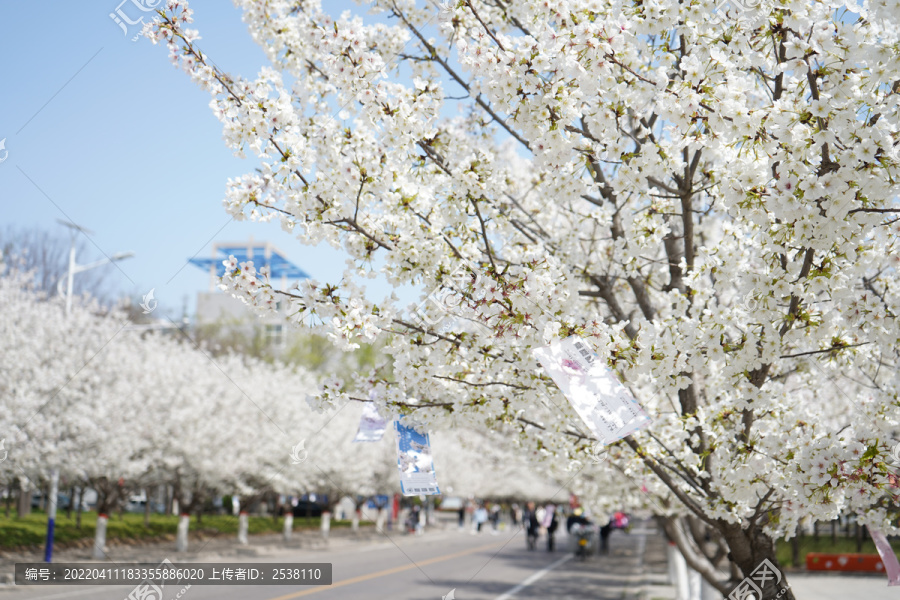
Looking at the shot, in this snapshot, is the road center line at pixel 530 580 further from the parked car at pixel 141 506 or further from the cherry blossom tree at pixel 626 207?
the parked car at pixel 141 506

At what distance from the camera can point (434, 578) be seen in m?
17.2

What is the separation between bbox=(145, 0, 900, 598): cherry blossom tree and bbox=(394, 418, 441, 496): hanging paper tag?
236 mm

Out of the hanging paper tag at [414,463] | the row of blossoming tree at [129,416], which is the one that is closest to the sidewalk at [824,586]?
the row of blossoming tree at [129,416]

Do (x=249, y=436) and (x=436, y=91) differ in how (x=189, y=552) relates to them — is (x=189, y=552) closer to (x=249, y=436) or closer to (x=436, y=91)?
(x=249, y=436)

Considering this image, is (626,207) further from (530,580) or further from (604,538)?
(604,538)

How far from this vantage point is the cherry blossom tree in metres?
3.20

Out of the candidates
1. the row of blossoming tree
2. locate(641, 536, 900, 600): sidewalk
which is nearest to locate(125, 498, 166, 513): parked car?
the row of blossoming tree

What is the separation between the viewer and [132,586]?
13078mm

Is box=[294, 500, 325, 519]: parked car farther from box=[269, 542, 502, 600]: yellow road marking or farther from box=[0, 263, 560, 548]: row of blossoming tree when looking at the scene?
box=[269, 542, 502, 600]: yellow road marking

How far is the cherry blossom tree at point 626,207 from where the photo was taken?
10.5ft

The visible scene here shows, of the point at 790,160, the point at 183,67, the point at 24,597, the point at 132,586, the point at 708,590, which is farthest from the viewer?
the point at 132,586

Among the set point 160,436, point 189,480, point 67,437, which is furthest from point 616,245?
point 189,480

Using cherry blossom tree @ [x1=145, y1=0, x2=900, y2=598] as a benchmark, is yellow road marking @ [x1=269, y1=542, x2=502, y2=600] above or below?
below

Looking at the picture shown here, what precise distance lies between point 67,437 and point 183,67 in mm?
14826
